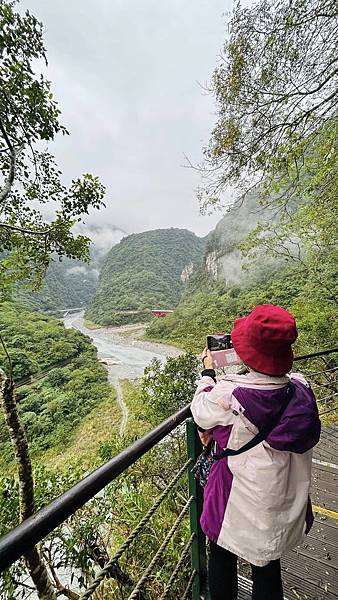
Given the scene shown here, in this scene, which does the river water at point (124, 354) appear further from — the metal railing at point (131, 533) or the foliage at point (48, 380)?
the metal railing at point (131, 533)

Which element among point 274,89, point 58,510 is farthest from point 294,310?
point 58,510

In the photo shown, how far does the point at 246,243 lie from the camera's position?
18.6ft

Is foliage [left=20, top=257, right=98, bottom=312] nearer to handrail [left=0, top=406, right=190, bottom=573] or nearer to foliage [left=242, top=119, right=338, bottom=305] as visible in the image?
foliage [left=242, top=119, right=338, bottom=305]

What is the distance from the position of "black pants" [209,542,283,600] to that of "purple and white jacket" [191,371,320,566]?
0.18m

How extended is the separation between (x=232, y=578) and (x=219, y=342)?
0.88m

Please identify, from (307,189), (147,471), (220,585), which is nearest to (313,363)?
(147,471)

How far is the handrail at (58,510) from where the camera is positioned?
45cm

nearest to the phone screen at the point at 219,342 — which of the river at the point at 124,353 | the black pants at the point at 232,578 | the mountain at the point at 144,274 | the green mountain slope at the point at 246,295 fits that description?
the black pants at the point at 232,578

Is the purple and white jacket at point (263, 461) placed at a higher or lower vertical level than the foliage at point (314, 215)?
lower

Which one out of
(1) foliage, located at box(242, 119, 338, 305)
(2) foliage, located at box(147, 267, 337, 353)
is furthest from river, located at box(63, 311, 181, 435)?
(1) foliage, located at box(242, 119, 338, 305)

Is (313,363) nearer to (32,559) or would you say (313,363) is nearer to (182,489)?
(182,489)

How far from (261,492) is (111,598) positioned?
Result: 2282 mm

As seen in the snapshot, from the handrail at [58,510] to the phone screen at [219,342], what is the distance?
1.47 ft

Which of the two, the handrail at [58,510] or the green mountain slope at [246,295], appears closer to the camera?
the handrail at [58,510]
